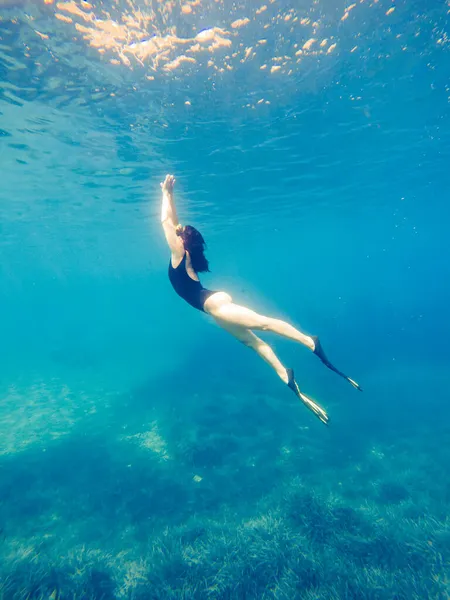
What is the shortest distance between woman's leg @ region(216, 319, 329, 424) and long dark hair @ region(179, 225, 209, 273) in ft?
4.07

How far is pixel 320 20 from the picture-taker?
8.57 m

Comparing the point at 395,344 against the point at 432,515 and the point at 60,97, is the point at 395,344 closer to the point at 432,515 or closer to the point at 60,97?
the point at 432,515

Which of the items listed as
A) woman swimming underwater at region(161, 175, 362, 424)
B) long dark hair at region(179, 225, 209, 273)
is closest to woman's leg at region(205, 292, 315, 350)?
woman swimming underwater at region(161, 175, 362, 424)

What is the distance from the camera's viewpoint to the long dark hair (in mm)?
5230

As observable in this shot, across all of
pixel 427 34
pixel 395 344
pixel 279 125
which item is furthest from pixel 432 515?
pixel 395 344

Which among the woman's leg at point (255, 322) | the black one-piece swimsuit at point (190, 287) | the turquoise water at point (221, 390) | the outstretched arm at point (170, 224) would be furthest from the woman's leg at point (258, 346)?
the turquoise water at point (221, 390)

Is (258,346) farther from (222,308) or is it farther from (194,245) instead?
(194,245)

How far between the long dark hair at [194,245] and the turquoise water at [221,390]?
21.5 feet

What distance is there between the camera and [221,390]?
787 inches

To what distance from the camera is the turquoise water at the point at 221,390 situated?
8055mm

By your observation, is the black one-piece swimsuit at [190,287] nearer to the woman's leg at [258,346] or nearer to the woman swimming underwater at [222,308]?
the woman swimming underwater at [222,308]

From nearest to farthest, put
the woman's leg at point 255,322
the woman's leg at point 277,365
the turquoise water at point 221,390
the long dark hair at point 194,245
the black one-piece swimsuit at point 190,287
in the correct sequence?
the woman's leg at point 255,322
the woman's leg at point 277,365
the black one-piece swimsuit at point 190,287
the long dark hair at point 194,245
the turquoise water at point 221,390

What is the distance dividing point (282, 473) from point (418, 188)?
3281cm

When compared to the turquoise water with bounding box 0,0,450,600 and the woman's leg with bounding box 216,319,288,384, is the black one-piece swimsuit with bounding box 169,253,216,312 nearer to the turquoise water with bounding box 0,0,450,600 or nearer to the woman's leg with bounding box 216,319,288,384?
the woman's leg with bounding box 216,319,288,384
